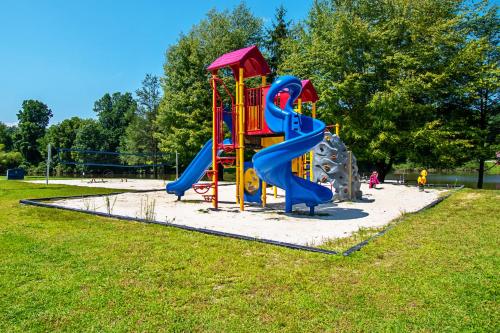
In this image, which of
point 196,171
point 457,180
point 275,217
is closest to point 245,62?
point 196,171

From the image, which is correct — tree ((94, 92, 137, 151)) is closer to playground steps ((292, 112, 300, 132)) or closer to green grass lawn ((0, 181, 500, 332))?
playground steps ((292, 112, 300, 132))

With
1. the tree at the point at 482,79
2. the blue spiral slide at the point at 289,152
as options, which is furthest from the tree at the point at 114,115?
the blue spiral slide at the point at 289,152

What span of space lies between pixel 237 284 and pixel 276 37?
108 ft

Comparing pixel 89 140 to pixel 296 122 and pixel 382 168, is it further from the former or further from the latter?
pixel 296 122

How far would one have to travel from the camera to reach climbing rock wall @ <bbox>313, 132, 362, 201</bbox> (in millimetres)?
13016

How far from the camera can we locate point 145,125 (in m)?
43.0

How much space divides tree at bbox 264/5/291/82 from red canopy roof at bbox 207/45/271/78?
912 inches

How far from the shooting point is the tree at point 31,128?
5756cm

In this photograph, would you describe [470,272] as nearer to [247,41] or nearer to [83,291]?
A: [83,291]

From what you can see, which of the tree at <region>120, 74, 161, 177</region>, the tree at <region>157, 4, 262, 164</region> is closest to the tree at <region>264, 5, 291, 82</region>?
the tree at <region>157, 4, 262, 164</region>

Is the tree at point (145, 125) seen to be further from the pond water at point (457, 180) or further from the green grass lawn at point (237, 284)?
the green grass lawn at point (237, 284)

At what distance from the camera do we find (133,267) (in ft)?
14.3

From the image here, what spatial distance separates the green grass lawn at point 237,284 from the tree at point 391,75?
54.2 feet

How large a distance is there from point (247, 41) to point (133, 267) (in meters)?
31.7
